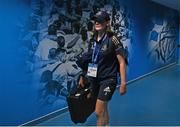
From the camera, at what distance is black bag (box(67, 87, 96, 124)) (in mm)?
3762

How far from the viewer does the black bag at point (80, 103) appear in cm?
376

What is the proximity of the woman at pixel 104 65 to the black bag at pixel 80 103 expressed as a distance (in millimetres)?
95

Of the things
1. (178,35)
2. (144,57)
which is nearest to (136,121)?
(144,57)

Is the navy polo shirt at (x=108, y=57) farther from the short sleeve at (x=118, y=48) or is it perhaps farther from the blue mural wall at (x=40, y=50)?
the blue mural wall at (x=40, y=50)

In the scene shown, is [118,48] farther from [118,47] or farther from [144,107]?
[144,107]

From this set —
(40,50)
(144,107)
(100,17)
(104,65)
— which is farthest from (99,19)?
(144,107)

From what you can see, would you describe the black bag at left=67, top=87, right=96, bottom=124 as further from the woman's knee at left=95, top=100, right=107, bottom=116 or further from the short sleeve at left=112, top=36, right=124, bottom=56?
the short sleeve at left=112, top=36, right=124, bottom=56

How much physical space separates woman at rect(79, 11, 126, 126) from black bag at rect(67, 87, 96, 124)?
0.31ft

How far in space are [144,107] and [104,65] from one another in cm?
255

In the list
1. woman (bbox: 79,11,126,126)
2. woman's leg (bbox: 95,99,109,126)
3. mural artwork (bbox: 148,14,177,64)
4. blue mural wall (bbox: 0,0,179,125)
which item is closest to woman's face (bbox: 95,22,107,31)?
woman (bbox: 79,11,126,126)

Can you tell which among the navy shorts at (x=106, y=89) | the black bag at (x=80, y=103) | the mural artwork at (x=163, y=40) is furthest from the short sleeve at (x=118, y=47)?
the mural artwork at (x=163, y=40)

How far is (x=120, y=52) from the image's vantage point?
3740mm

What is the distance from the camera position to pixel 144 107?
20.0ft

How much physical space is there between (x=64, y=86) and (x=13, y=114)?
144 cm
